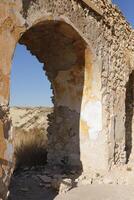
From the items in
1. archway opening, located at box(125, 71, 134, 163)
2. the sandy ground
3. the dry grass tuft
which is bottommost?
the sandy ground

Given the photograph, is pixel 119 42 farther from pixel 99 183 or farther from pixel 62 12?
pixel 99 183

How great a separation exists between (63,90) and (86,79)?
23.5 inches

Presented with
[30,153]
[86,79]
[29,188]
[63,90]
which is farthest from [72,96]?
[29,188]

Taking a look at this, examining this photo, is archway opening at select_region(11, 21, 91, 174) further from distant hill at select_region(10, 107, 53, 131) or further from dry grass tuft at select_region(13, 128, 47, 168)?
distant hill at select_region(10, 107, 53, 131)

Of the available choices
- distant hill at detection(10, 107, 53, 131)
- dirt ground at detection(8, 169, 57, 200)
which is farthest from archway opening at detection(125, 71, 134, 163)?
distant hill at detection(10, 107, 53, 131)

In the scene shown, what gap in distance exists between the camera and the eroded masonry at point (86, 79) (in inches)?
296

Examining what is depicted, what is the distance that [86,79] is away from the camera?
8.05m

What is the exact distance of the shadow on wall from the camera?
304 inches

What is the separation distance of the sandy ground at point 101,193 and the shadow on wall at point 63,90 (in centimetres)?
65

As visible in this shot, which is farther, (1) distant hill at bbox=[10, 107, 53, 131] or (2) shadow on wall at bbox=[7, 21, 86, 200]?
(1) distant hill at bbox=[10, 107, 53, 131]

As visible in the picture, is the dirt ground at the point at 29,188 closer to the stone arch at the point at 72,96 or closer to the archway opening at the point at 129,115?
the stone arch at the point at 72,96

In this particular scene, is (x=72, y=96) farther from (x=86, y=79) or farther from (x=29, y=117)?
(x=29, y=117)

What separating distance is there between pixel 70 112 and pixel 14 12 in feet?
11.1

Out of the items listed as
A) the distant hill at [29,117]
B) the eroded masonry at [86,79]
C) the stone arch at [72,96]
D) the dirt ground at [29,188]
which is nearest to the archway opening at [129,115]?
the eroded masonry at [86,79]
